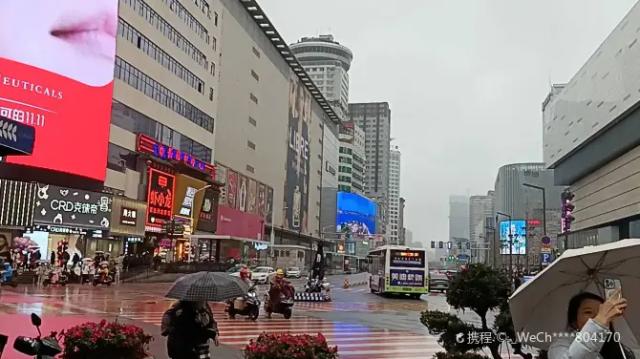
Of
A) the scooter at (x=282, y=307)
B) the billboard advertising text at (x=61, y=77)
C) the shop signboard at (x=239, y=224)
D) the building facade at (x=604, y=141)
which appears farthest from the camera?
the shop signboard at (x=239, y=224)

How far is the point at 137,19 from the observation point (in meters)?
48.0

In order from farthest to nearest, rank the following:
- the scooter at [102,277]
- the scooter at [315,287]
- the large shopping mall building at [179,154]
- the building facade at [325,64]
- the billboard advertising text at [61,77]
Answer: the building facade at [325,64], the large shopping mall building at [179,154], the billboard advertising text at [61,77], the scooter at [102,277], the scooter at [315,287]

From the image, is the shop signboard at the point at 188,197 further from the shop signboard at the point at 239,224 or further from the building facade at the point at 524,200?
the building facade at the point at 524,200

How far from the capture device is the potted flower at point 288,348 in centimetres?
561

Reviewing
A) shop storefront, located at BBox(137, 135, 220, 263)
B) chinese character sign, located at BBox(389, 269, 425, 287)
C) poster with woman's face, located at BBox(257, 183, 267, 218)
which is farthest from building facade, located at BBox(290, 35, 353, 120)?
chinese character sign, located at BBox(389, 269, 425, 287)

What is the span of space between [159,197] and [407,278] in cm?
2437

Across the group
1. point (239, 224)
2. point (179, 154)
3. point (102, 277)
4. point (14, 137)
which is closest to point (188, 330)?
point (14, 137)

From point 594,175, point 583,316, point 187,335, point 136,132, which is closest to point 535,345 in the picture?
point 583,316

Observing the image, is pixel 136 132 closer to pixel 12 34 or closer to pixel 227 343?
pixel 12 34

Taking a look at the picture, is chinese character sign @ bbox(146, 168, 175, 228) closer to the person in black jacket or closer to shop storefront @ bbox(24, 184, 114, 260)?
shop storefront @ bbox(24, 184, 114, 260)

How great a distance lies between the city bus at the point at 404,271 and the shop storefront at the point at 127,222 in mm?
18827

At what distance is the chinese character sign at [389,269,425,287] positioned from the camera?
118 feet

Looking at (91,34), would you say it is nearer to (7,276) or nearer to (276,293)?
(7,276)

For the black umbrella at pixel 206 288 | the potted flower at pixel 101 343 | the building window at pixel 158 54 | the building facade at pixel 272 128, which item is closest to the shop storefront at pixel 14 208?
the building window at pixel 158 54
